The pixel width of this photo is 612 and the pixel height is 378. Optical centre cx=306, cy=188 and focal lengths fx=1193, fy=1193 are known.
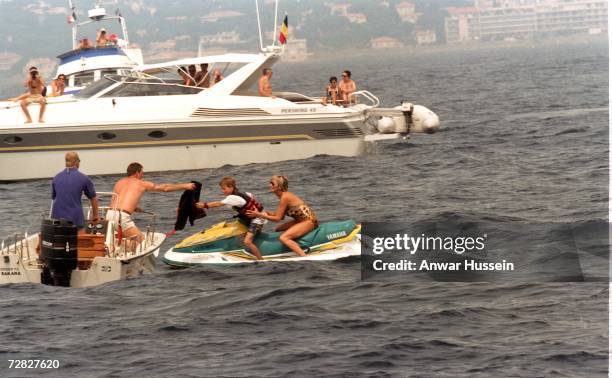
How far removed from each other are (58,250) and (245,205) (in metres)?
2.64

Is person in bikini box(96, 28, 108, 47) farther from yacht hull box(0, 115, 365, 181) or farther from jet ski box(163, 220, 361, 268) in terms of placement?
jet ski box(163, 220, 361, 268)

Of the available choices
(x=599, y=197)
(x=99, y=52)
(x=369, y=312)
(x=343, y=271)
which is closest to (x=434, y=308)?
(x=369, y=312)

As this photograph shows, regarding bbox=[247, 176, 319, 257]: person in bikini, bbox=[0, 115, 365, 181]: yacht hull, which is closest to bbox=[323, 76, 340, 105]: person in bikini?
bbox=[0, 115, 365, 181]: yacht hull

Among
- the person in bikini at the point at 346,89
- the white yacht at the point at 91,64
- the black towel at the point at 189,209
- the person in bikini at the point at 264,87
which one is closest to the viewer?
the black towel at the point at 189,209

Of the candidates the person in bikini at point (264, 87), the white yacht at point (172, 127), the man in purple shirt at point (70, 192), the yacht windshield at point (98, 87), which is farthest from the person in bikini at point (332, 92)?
the man in purple shirt at point (70, 192)

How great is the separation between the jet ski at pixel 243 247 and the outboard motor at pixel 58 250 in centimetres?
180

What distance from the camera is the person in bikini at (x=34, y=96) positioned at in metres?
23.7

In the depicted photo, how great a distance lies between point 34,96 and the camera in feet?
80.1

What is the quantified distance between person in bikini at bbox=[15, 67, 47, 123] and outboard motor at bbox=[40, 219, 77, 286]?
9.68m

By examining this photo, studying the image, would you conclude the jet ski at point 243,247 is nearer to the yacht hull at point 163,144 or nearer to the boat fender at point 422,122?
the yacht hull at point 163,144

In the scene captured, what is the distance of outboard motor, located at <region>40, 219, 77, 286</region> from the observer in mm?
14211

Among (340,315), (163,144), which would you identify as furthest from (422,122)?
(340,315)

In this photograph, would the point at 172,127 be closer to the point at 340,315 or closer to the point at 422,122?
the point at 422,122

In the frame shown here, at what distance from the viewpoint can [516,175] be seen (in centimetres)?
2453
